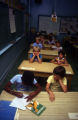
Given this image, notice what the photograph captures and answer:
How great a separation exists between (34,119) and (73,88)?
2.17 meters

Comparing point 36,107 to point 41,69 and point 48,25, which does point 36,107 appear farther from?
point 48,25

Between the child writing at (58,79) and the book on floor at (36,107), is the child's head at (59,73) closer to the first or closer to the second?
the child writing at (58,79)

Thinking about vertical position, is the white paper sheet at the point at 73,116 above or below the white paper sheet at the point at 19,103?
below

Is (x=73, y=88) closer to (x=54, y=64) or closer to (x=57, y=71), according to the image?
(x=54, y=64)

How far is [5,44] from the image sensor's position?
3.82 m

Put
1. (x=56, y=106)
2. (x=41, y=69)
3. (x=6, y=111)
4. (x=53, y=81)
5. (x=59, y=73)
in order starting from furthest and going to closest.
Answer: (x=41, y=69) < (x=53, y=81) < (x=59, y=73) < (x=56, y=106) < (x=6, y=111)

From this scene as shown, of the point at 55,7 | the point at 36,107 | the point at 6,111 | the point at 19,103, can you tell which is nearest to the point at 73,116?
Answer: the point at 36,107

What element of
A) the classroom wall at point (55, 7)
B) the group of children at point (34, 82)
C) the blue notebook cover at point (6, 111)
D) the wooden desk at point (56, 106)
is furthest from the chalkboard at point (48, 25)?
the blue notebook cover at point (6, 111)

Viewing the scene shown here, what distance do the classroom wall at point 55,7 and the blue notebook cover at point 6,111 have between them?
7.67 metres

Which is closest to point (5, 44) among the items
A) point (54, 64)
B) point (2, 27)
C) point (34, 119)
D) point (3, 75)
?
point (2, 27)

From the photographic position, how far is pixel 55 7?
26.0 feet

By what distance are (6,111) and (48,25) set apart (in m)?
7.76

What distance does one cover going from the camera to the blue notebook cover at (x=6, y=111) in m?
1.25

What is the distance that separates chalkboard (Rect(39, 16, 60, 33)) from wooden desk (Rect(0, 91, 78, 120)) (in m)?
7.28
